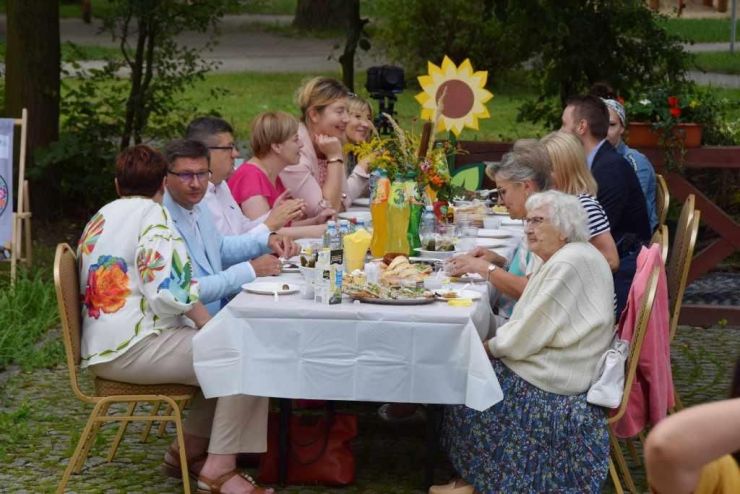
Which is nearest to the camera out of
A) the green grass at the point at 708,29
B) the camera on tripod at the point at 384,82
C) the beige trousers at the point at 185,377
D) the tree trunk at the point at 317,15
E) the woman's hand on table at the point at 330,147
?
the beige trousers at the point at 185,377

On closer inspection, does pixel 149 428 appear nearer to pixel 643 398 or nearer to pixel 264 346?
pixel 264 346

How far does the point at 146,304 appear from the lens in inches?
174

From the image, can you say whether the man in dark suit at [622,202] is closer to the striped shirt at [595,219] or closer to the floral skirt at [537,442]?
the striped shirt at [595,219]

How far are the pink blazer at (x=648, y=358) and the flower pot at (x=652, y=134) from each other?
10.3 ft

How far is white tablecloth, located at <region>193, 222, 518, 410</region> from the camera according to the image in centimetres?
419

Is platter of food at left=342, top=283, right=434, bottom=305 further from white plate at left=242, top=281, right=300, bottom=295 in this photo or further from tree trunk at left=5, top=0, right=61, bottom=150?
tree trunk at left=5, top=0, right=61, bottom=150

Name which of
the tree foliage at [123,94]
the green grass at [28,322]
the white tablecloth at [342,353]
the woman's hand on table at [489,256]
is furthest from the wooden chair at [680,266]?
the tree foliage at [123,94]

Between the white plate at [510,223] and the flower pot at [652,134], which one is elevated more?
the flower pot at [652,134]

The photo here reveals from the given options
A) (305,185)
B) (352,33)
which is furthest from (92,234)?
(352,33)

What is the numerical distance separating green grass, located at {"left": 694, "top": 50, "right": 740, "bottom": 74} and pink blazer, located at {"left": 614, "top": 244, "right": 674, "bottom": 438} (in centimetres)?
1416

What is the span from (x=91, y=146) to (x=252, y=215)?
4140 mm

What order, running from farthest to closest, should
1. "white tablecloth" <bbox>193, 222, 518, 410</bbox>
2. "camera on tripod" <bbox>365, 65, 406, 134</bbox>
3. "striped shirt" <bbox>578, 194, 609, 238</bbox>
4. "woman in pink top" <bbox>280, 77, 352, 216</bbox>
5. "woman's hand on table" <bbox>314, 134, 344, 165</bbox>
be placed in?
"camera on tripod" <bbox>365, 65, 406, 134</bbox> < "woman's hand on table" <bbox>314, 134, 344, 165</bbox> < "woman in pink top" <bbox>280, 77, 352, 216</bbox> < "striped shirt" <bbox>578, 194, 609, 238</bbox> < "white tablecloth" <bbox>193, 222, 518, 410</bbox>

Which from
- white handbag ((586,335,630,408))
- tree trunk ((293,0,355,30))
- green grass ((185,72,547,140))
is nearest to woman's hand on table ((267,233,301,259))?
white handbag ((586,335,630,408))

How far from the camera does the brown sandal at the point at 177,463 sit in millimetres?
4836
